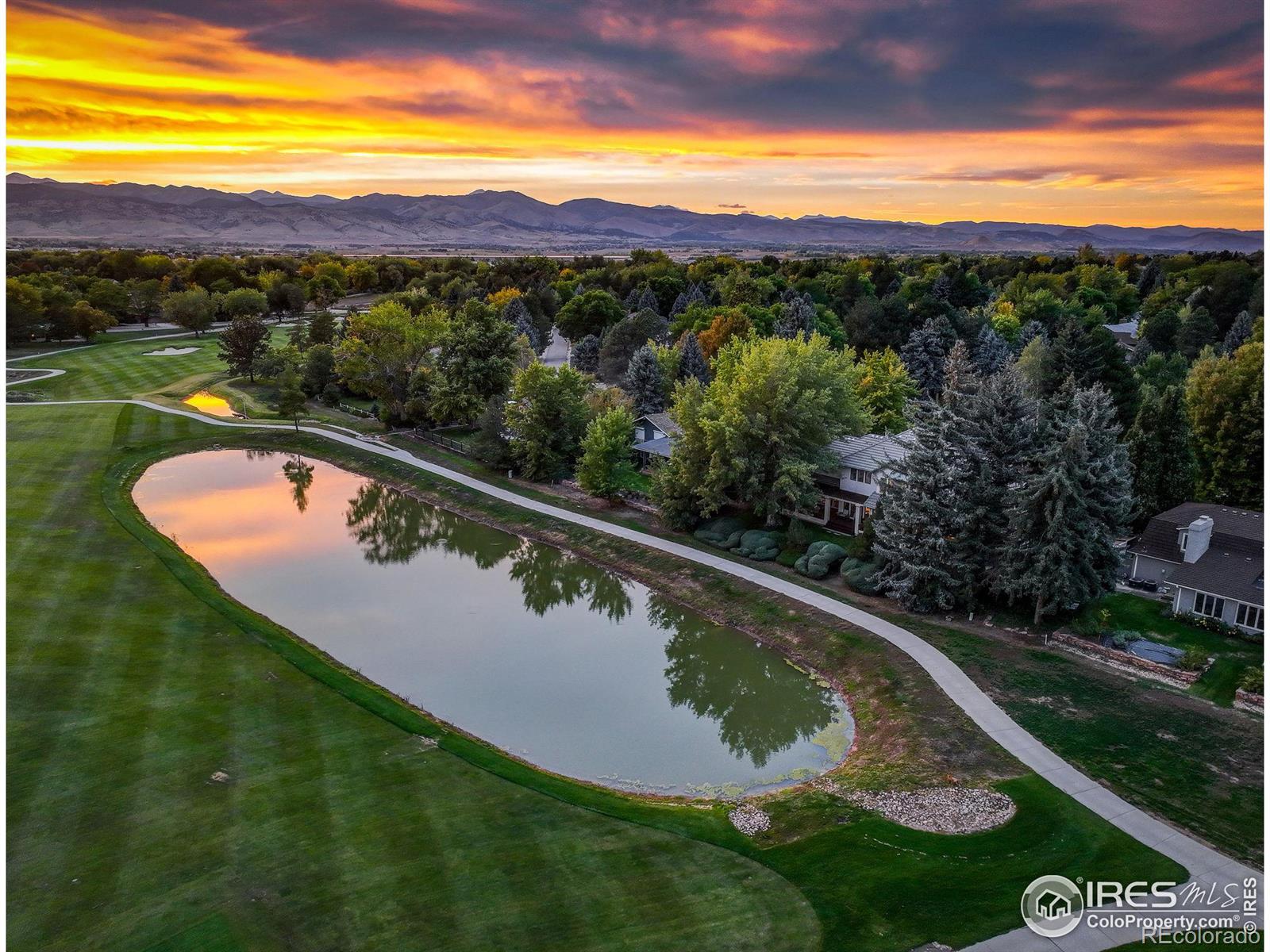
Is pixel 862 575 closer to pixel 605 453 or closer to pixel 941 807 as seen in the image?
pixel 941 807

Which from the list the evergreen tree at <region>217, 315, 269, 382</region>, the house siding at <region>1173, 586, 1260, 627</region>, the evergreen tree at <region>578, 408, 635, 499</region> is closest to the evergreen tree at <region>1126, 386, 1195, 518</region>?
the house siding at <region>1173, 586, 1260, 627</region>

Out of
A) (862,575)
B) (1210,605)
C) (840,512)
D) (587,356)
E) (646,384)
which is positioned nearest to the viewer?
(1210,605)

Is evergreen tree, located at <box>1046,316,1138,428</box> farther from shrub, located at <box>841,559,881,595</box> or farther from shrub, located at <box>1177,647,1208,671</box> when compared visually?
shrub, located at <box>1177,647,1208,671</box>

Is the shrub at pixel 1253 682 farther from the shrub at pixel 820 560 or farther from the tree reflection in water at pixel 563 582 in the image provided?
the tree reflection in water at pixel 563 582

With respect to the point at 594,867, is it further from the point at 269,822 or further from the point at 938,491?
the point at 938,491

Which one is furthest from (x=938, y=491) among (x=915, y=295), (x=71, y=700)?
(x=915, y=295)

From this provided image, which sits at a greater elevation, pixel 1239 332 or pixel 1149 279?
pixel 1149 279

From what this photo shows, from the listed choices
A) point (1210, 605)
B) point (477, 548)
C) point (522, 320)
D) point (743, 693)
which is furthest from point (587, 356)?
point (1210, 605)
